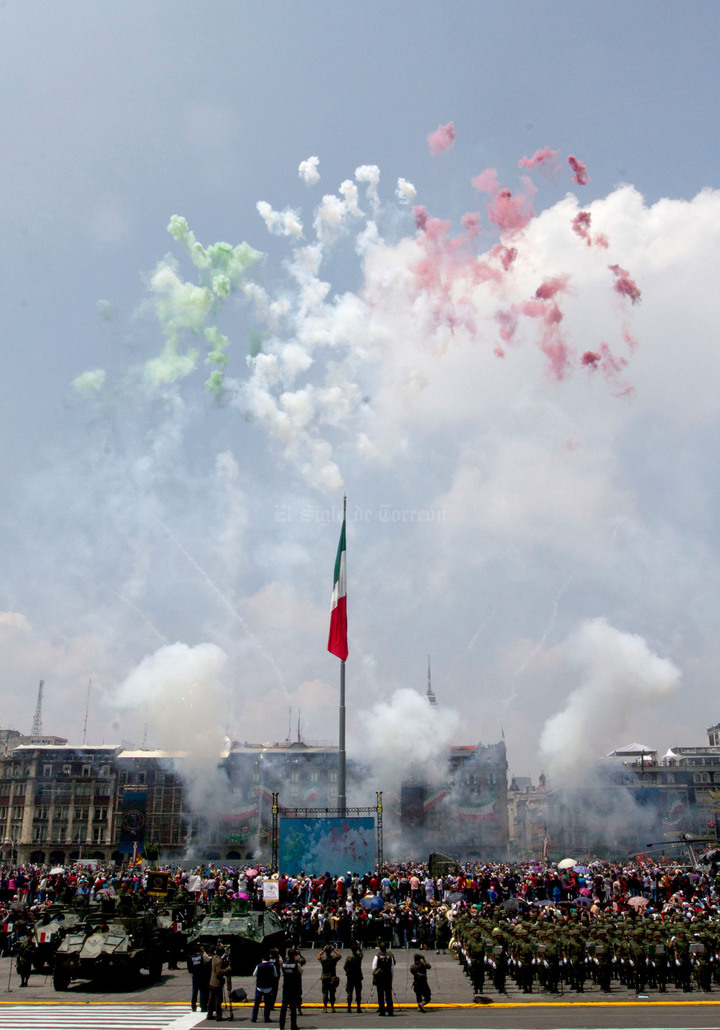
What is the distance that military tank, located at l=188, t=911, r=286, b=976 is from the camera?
2222 centimetres

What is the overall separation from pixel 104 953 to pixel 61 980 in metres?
1.30

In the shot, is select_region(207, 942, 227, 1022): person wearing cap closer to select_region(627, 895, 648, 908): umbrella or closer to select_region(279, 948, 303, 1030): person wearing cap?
select_region(279, 948, 303, 1030): person wearing cap

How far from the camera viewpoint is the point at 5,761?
340 feet

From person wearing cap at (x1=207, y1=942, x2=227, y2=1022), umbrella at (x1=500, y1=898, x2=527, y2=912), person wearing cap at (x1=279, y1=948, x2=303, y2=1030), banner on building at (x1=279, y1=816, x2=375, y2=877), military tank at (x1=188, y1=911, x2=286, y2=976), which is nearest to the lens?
person wearing cap at (x1=279, y1=948, x2=303, y2=1030)

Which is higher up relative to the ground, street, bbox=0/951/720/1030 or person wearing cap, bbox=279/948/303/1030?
person wearing cap, bbox=279/948/303/1030

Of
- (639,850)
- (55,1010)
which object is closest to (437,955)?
(55,1010)

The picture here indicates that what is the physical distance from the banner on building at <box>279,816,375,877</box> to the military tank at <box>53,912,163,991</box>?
14.2 m

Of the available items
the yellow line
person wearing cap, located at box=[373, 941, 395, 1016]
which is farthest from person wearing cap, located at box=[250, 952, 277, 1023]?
the yellow line

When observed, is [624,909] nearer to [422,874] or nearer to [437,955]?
[437,955]

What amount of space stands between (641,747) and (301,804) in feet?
169

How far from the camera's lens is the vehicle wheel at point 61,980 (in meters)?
21.0

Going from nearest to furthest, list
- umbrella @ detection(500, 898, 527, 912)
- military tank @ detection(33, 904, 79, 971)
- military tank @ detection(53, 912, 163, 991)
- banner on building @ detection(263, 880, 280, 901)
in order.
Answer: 1. military tank @ detection(53, 912, 163, 991)
2. military tank @ detection(33, 904, 79, 971)
3. umbrella @ detection(500, 898, 527, 912)
4. banner on building @ detection(263, 880, 280, 901)

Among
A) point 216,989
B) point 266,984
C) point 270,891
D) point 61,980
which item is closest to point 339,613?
point 270,891

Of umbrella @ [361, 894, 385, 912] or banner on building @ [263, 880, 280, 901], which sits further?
umbrella @ [361, 894, 385, 912]
